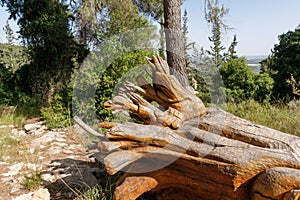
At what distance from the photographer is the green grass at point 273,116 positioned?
3.50 meters

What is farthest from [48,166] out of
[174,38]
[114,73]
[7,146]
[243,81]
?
[243,81]

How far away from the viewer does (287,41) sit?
764 centimetres

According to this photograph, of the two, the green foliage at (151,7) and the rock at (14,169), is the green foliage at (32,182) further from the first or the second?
the green foliage at (151,7)

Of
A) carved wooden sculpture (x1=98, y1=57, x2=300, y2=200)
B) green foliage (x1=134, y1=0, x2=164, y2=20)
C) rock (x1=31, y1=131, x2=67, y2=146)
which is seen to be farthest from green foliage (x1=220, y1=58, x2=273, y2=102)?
carved wooden sculpture (x1=98, y1=57, x2=300, y2=200)

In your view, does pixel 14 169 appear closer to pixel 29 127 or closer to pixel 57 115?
pixel 29 127

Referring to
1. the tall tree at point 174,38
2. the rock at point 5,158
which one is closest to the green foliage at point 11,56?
the rock at point 5,158

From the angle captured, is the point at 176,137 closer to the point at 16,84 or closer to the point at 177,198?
the point at 177,198

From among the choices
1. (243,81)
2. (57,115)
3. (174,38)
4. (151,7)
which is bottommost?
(57,115)

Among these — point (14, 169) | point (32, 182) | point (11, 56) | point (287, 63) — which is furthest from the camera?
point (11, 56)

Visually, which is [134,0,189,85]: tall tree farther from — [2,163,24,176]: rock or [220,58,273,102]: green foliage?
[2,163,24,176]: rock

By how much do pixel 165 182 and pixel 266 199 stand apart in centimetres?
79

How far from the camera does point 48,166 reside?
3.37 m

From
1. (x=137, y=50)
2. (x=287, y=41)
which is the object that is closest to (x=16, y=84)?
(x=137, y=50)

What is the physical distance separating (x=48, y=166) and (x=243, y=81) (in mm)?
5933
